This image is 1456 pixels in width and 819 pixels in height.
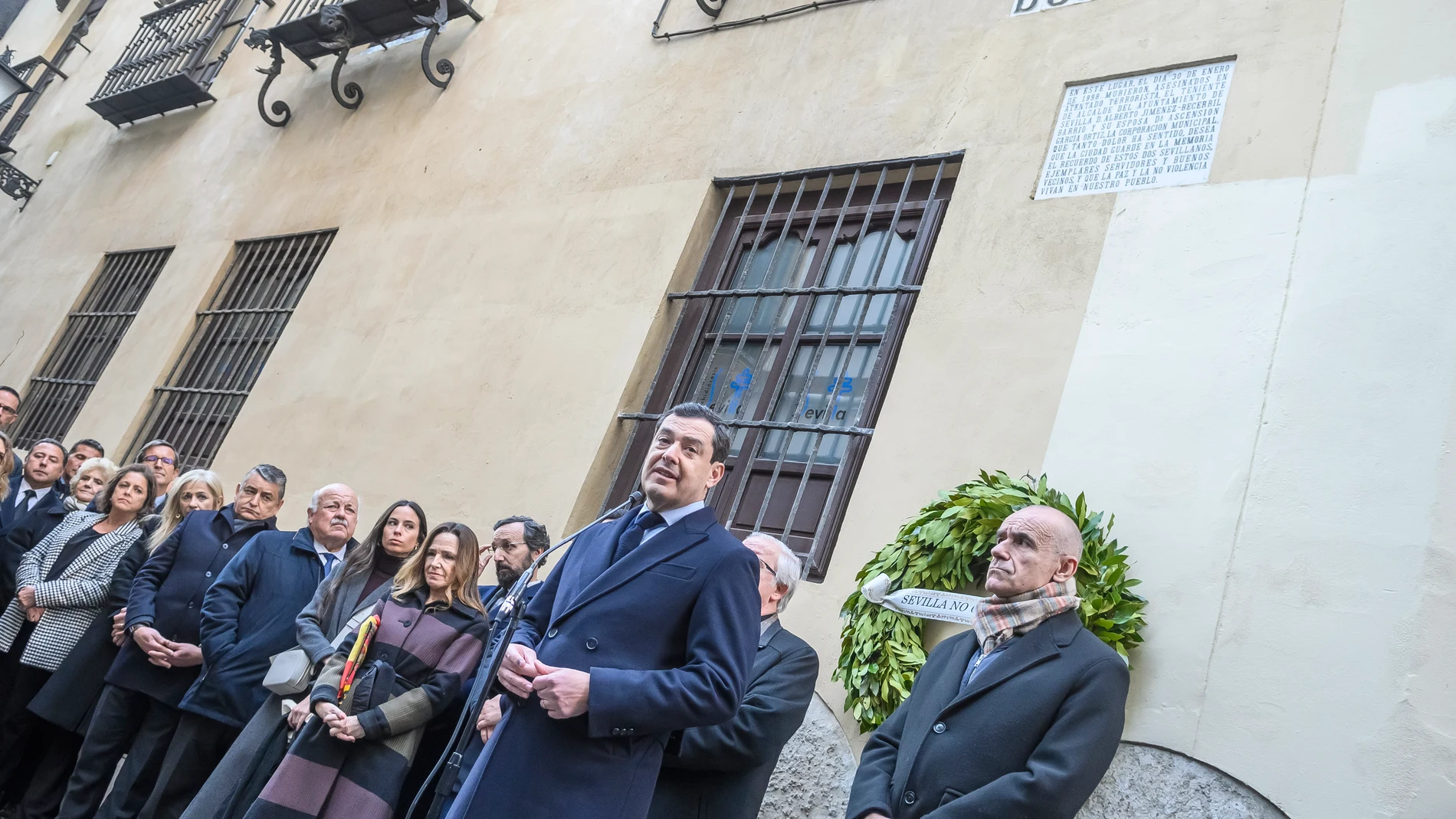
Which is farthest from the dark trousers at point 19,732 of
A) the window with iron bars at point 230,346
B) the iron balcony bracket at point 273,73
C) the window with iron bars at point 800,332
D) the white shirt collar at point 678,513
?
the iron balcony bracket at point 273,73

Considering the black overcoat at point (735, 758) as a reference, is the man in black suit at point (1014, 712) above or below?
above

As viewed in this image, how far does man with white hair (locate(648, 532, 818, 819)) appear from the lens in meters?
3.29

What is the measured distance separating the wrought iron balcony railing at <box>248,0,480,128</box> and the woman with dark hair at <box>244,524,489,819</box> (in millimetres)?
5642

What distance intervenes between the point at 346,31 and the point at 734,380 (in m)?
5.34

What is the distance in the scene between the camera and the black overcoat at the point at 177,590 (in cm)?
479

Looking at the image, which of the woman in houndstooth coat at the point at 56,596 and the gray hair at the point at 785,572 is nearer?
the gray hair at the point at 785,572

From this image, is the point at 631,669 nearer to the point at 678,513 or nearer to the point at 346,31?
the point at 678,513

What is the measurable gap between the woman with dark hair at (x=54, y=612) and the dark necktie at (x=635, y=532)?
348 cm

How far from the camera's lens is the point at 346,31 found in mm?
9320

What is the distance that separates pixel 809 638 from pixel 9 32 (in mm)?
15788

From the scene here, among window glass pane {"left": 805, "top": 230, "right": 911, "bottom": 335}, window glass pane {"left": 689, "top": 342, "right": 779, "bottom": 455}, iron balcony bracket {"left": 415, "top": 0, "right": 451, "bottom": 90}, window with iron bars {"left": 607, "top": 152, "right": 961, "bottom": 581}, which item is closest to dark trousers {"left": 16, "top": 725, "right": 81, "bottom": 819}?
window with iron bars {"left": 607, "top": 152, "right": 961, "bottom": 581}

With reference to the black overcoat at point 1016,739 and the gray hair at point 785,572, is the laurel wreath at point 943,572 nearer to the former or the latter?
the gray hair at point 785,572

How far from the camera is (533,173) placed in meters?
7.54

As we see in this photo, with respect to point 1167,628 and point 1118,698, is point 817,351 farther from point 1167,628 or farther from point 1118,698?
point 1118,698
